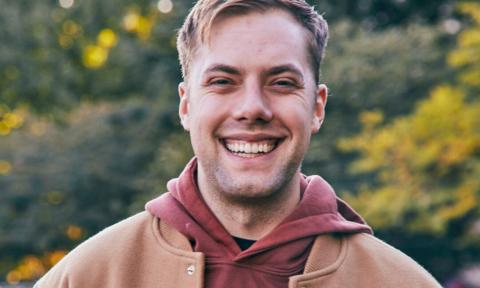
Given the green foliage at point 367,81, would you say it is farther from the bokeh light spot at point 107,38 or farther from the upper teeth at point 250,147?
the upper teeth at point 250,147

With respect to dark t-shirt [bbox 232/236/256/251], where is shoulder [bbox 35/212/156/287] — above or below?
below

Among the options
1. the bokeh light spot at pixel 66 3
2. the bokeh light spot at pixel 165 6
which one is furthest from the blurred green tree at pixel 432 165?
the bokeh light spot at pixel 66 3

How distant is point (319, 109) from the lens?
364cm

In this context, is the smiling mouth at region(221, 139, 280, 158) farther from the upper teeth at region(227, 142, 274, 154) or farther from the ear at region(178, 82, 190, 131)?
the ear at region(178, 82, 190, 131)

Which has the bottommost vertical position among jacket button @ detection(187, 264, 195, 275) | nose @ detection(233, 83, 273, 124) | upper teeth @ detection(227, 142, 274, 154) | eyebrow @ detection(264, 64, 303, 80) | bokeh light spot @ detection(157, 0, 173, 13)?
bokeh light spot @ detection(157, 0, 173, 13)

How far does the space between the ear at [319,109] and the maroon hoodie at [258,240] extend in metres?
0.19

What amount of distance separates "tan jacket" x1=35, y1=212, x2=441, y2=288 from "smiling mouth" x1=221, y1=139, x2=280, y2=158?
309 mm

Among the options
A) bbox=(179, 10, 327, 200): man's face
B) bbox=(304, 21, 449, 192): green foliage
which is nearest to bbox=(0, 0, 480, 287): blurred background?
bbox=(304, 21, 449, 192): green foliage

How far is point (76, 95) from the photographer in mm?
26656

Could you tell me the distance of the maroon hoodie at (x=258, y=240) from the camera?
340cm

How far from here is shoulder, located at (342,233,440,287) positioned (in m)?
3.58

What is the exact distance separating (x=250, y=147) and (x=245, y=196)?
5.7 inches

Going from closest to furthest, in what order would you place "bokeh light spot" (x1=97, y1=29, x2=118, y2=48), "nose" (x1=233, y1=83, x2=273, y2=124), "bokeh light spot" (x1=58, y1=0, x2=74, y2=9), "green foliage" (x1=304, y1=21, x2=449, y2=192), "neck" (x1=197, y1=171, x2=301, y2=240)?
1. "nose" (x1=233, y1=83, x2=273, y2=124)
2. "neck" (x1=197, y1=171, x2=301, y2=240)
3. "green foliage" (x1=304, y1=21, x2=449, y2=192)
4. "bokeh light spot" (x1=58, y1=0, x2=74, y2=9)
5. "bokeh light spot" (x1=97, y1=29, x2=118, y2=48)

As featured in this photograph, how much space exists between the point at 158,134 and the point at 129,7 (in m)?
4.75
